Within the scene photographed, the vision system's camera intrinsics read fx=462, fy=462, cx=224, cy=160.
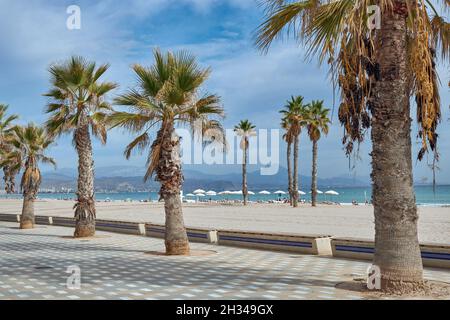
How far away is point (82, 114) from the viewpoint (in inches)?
857

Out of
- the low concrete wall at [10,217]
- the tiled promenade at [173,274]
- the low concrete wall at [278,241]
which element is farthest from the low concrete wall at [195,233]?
the low concrete wall at [10,217]

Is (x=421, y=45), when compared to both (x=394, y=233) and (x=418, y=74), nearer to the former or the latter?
(x=418, y=74)

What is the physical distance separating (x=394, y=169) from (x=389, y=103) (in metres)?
1.29

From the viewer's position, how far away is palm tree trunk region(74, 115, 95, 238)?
21.9 m

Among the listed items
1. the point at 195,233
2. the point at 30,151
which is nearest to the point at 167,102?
the point at 195,233

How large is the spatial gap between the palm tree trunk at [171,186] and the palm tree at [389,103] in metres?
7.29

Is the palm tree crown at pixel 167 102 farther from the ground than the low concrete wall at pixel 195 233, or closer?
farther from the ground

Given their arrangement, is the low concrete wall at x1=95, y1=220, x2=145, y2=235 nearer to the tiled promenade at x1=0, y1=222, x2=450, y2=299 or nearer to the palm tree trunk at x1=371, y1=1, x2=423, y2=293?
the tiled promenade at x1=0, y1=222, x2=450, y2=299

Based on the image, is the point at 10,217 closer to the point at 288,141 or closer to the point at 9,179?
the point at 9,179

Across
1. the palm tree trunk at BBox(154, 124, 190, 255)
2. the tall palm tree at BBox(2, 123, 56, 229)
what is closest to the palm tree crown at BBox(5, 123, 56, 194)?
the tall palm tree at BBox(2, 123, 56, 229)

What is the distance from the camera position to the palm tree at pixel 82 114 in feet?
68.5

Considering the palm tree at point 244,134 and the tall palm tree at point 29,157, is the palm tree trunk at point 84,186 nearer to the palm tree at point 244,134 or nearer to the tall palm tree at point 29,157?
the tall palm tree at point 29,157

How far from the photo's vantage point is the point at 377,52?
9.39 meters
